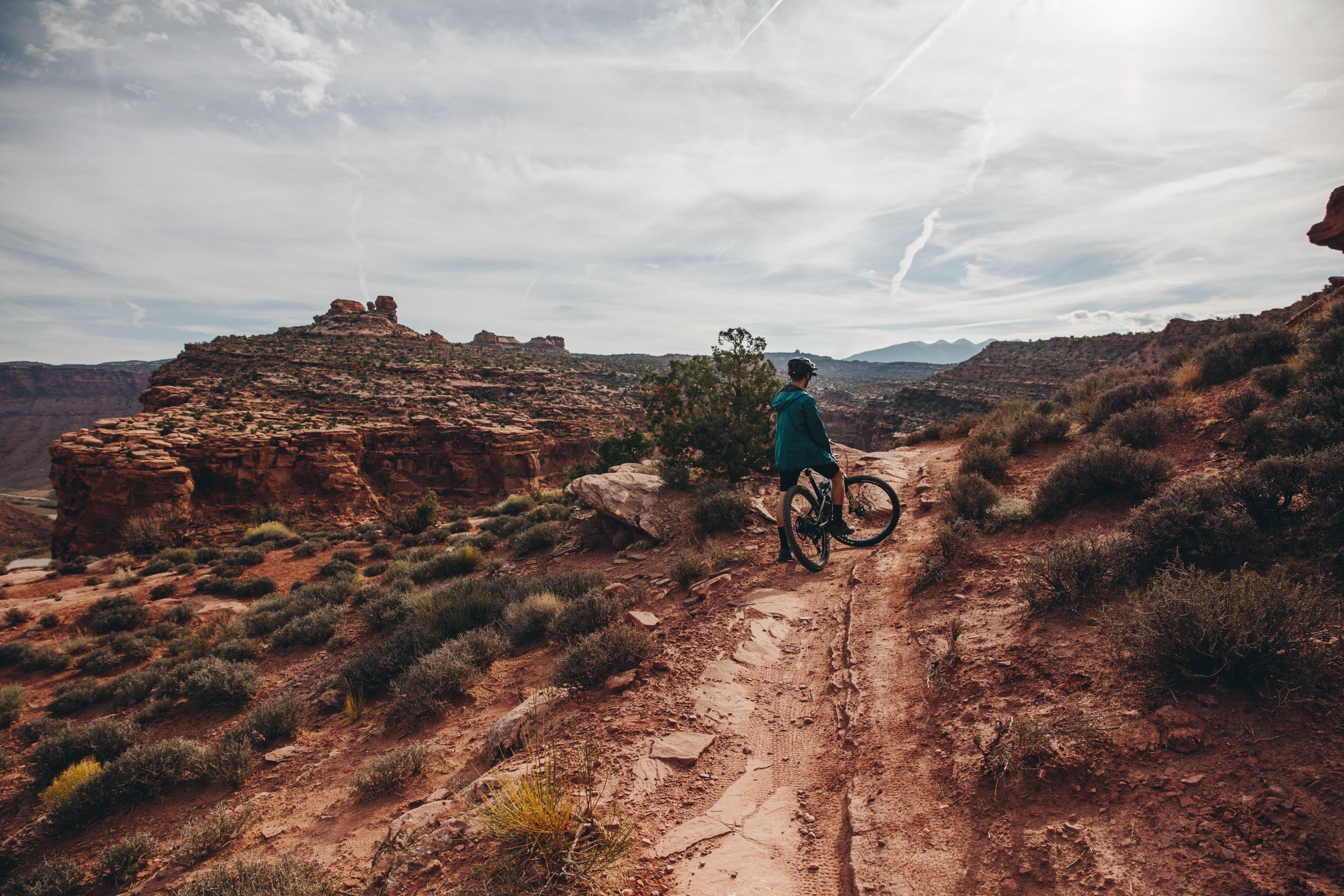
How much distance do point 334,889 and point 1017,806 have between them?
13.6ft

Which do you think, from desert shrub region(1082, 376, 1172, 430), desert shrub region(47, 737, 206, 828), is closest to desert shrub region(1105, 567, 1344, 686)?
desert shrub region(1082, 376, 1172, 430)

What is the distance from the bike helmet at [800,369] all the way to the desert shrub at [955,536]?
2329 millimetres

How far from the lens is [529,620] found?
6273 mm

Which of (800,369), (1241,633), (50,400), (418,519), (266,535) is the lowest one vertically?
(266,535)

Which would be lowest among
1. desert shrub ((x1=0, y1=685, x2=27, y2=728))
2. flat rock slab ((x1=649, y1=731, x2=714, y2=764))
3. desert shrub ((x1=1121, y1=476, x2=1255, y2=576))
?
desert shrub ((x1=0, y1=685, x2=27, y2=728))

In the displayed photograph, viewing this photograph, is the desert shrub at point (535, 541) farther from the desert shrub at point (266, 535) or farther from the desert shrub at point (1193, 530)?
the desert shrub at point (266, 535)

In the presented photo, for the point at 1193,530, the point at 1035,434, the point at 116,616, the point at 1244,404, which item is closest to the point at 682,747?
the point at 1193,530

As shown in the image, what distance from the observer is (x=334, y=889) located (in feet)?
10.2

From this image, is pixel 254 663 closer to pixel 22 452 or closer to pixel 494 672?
pixel 494 672

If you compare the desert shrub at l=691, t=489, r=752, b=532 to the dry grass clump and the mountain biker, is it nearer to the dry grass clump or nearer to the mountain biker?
the mountain biker

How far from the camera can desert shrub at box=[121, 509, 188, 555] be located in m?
18.4

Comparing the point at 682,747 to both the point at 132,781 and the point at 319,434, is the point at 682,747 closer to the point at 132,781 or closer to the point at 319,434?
the point at 132,781

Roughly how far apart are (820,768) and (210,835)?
5.13 metres

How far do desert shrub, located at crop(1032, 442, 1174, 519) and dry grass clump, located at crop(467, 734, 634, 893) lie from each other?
557 centimetres
